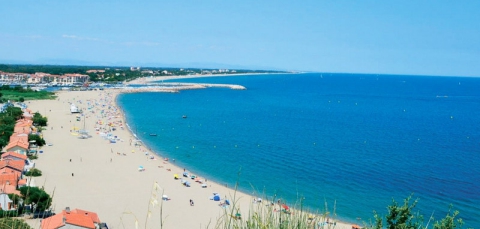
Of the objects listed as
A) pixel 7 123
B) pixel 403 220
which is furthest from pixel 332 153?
pixel 7 123

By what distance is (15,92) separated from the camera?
225 feet

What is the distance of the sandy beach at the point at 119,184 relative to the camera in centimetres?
1809

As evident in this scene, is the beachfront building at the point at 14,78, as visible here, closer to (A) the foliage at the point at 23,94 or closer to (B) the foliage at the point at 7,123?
(A) the foliage at the point at 23,94

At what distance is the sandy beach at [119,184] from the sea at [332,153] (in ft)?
7.77

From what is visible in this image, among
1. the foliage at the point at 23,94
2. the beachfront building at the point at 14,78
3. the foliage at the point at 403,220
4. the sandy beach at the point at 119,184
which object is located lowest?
the sandy beach at the point at 119,184

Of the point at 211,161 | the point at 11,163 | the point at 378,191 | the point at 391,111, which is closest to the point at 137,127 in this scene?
the point at 211,161

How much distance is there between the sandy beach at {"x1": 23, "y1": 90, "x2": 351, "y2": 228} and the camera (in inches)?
712

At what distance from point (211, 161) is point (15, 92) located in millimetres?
53183

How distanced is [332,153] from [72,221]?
80.4 feet

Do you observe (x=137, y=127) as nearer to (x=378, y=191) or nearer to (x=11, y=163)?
(x=11, y=163)

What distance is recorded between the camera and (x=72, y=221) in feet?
44.9

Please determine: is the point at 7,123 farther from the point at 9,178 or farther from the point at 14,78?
the point at 14,78

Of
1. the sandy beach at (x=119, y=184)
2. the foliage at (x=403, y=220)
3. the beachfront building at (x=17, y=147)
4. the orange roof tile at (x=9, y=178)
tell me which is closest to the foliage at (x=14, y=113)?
the sandy beach at (x=119, y=184)

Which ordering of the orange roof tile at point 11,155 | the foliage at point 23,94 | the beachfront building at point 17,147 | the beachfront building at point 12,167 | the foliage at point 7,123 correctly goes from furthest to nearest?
the foliage at point 23,94 → the foliage at point 7,123 → the beachfront building at point 17,147 → the orange roof tile at point 11,155 → the beachfront building at point 12,167
